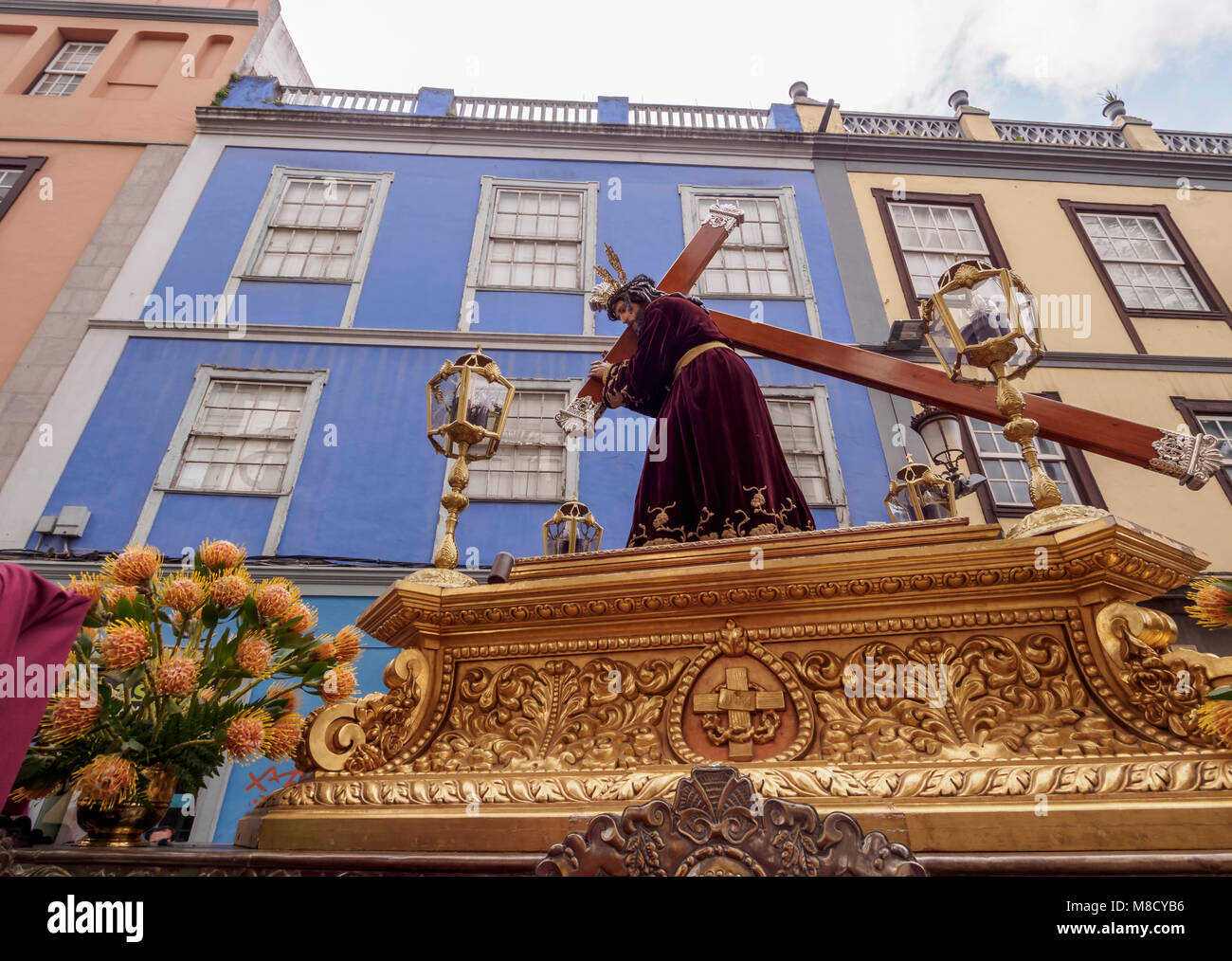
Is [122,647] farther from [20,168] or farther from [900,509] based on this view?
[20,168]

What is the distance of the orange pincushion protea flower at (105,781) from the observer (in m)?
1.86

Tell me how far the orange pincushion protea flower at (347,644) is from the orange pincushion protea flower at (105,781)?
68cm

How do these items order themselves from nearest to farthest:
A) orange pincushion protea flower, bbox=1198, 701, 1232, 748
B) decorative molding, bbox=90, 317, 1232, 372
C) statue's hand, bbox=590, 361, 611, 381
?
orange pincushion protea flower, bbox=1198, 701, 1232, 748
statue's hand, bbox=590, 361, 611, 381
decorative molding, bbox=90, 317, 1232, 372

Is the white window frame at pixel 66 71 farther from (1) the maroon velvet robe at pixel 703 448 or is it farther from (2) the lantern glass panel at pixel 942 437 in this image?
(2) the lantern glass panel at pixel 942 437

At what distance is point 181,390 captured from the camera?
292 inches

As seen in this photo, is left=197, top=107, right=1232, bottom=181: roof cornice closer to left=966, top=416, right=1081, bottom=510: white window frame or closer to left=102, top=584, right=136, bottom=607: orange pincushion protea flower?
left=966, top=416, right=1081, bottom=510: white window frame

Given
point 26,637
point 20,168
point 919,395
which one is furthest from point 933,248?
point 20,168

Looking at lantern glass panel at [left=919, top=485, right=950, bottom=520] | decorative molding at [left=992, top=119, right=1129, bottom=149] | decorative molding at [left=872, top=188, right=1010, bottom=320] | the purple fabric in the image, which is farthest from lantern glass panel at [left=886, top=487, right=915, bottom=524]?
decorative molding at [left=992, top=119, right=1129, bottom=149]

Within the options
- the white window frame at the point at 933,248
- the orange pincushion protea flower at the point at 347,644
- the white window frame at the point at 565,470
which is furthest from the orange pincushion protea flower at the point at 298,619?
the white window frame at the point at 933,248

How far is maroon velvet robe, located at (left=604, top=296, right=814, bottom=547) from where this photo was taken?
237cm

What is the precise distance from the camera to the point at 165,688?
201cm
